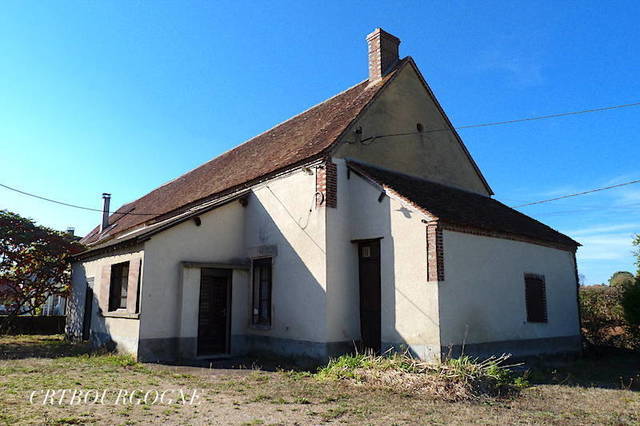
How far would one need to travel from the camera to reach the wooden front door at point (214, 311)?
12781 mm

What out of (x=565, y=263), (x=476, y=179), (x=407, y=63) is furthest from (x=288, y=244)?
(x=565, y=263)

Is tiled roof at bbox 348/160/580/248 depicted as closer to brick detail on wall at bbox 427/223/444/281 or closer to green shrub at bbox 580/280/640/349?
brick detail on wall at bbox 427/223/444/281

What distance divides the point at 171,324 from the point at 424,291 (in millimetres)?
6727

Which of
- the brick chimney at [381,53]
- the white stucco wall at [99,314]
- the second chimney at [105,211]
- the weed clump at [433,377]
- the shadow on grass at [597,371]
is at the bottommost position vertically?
the shadow on grass at [597,371]

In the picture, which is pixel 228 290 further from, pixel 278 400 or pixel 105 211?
pixel 105 211

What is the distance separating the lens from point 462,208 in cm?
1266

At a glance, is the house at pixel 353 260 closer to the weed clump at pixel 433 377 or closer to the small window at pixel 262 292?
Answer: the small window at pixel 262 292

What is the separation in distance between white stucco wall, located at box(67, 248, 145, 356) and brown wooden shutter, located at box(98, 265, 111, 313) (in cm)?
7

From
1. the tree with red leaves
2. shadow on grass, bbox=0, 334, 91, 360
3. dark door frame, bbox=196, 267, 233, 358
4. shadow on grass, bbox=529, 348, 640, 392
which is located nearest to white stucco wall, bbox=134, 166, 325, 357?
dark door frame, bbox=196, 267, 233, 358

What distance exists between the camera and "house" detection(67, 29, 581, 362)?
10.6 metres

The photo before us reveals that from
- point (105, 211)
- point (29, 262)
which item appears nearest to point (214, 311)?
point (29, 262)

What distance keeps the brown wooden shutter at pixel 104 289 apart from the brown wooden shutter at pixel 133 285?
2.07 meters

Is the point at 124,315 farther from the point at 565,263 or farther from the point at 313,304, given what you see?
the point at 565,263

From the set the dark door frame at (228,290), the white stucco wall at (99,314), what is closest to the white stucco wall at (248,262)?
the dark door frame at (228,290)
